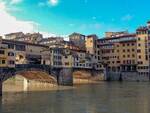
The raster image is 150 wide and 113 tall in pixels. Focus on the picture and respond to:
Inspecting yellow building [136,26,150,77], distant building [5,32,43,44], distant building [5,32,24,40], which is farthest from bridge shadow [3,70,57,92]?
distant building [5,32,24,40]

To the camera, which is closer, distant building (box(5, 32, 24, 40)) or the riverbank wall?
the riverbank wall

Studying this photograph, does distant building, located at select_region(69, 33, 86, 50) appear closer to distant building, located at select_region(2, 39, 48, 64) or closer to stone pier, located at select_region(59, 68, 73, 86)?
distant building, located at select_region(2, 39, 48, 64)

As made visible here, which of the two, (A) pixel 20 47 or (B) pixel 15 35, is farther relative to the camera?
(B) pixel 15 35

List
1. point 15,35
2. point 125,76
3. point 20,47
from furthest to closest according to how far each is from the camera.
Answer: point 15,35, point 125,76, point 20,47

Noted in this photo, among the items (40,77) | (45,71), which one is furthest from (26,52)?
(45,71)

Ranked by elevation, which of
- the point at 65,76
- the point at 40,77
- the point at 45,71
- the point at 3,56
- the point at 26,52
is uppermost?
the point at 26,52

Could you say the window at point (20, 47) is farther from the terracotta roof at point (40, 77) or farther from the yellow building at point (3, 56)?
the yellow building at point (3, 56)

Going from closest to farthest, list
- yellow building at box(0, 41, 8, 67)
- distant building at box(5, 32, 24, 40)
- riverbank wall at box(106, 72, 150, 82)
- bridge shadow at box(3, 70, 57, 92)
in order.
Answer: yellow building at box(0, 41, 8, 67) → bridge shadow at box(3, 70, 57, 92) → riverbank wall at box(106, 72, 150, 82) → distant building at box(5, 32, 24, 40)

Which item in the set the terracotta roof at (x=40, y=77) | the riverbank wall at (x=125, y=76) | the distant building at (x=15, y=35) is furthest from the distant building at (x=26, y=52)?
the distant building at (x=15, y=35)

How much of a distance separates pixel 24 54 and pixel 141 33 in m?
46.0

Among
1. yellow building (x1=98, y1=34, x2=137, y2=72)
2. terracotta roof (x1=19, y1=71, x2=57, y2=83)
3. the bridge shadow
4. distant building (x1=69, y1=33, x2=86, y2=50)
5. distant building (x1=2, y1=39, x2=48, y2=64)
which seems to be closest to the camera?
terracotta roof (x1=19, y1=71, x2=57, y2=83)

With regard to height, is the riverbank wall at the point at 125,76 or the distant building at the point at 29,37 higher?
the distant building at the point at 29,37

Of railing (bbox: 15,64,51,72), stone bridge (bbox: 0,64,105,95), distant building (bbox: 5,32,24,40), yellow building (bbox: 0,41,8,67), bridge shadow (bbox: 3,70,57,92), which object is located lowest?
bridge shadow (bbox: 3,70,57,92)

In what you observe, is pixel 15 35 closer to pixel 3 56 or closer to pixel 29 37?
pixel 29 37
